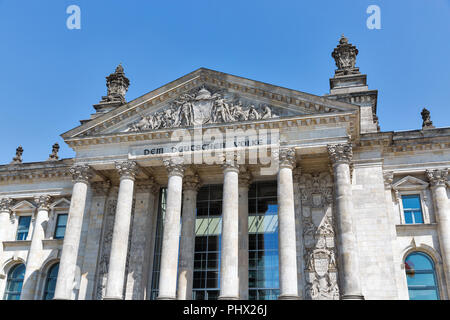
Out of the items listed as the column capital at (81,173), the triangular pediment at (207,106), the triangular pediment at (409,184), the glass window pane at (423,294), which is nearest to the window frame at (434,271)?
the glass window pane at (423,294)

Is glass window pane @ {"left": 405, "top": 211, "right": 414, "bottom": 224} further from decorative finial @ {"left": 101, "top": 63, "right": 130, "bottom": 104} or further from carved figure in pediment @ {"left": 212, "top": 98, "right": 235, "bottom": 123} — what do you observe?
decorative finial @ {"left": 101, "top": 63, "right": 130, "bottom": 104}

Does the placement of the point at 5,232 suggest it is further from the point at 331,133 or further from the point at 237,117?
the point at 331,133

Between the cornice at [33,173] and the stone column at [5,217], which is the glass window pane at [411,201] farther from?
the stone column at [5,217]

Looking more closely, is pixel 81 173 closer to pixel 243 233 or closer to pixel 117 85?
pixel 117 85

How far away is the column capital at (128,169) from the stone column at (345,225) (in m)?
11.9

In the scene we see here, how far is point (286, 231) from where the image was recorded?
25.0 m

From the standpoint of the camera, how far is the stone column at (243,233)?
27730 millimetres

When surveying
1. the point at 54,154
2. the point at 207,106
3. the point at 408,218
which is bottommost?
the point at 408,218

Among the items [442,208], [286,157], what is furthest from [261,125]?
[442,208]

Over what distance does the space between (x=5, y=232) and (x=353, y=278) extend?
26.1 m

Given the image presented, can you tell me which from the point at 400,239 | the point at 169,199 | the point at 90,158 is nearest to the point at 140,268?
the point at 169,199

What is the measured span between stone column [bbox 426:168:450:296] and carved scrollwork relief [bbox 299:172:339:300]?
20.5 feet

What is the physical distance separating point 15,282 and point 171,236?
15560 mm

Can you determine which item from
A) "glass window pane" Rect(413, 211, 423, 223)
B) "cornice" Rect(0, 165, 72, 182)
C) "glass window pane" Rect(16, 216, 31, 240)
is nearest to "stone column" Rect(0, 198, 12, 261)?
"glass window pane" Rect(16, 216, 31, 240)
